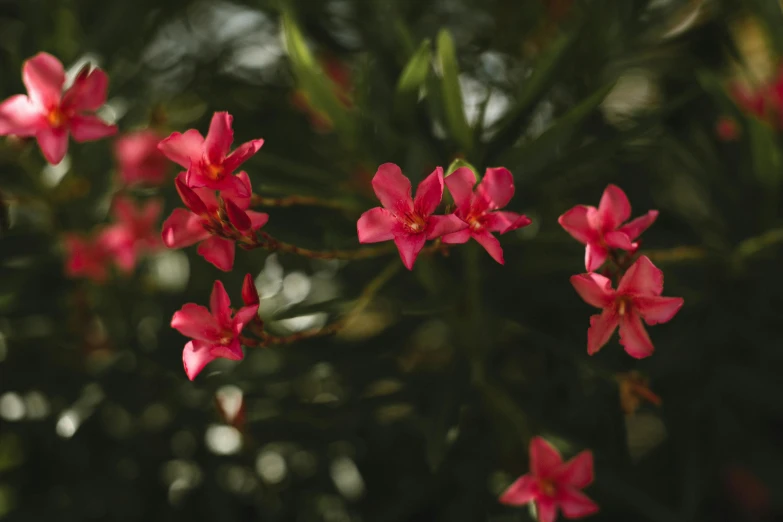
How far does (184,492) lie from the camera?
1184 mm

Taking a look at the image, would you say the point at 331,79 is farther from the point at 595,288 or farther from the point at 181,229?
the point at 595,288

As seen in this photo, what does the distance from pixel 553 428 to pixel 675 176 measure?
1.86ft

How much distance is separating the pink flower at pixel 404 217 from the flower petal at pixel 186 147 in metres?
0.18

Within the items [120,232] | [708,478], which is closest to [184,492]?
[120,232]

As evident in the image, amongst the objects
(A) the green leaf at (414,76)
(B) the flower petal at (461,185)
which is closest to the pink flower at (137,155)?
(A) the green leaf at (414,76)

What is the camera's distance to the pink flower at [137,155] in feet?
4.01

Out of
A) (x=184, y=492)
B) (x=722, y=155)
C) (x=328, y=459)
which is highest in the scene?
(x=722, y=155)

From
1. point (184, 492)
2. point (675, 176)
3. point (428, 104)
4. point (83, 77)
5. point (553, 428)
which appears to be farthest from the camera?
→ point (675, 176)

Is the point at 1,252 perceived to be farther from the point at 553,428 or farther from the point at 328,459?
the point at 553,428

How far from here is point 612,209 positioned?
68cm

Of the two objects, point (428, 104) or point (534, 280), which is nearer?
point (428, 104)

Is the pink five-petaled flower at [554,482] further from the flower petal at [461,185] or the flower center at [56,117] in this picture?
the flower center at [56,117]

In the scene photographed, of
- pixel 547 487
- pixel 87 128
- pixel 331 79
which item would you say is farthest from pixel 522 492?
pixel 331 79

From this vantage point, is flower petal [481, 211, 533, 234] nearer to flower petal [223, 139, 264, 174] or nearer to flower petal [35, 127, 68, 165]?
flower petal [223, 139, 264, 174]
